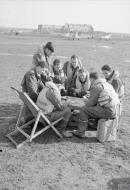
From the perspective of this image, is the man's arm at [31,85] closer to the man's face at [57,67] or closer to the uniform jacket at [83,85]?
the man's face at [57,67]

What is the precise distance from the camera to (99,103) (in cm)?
606

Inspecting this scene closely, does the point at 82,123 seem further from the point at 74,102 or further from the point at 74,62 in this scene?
the point at 74,62

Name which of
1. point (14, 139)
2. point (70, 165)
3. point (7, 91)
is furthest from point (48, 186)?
point (7, 91)

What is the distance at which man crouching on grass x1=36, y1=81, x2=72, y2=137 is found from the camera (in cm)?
588

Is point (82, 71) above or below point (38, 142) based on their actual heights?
above

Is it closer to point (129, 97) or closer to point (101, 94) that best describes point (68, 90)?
point (101, 94)

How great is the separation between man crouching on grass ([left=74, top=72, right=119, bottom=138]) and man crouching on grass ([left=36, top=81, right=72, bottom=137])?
349 millimetres

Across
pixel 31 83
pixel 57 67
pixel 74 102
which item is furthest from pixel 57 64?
pixel 74 102

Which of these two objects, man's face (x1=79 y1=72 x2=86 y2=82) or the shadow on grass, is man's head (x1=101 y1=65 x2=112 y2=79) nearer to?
man's face (x1=79 y1=72 x2=86 y2=82)

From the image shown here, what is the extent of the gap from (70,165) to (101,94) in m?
1.63

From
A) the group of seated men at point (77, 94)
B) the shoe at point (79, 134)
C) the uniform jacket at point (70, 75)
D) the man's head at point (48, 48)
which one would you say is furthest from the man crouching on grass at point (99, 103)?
the uniform jacket at point (70, 75)

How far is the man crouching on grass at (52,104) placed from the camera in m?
5.88

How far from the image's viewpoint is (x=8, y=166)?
4.99 meters

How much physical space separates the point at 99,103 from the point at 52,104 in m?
1.00
